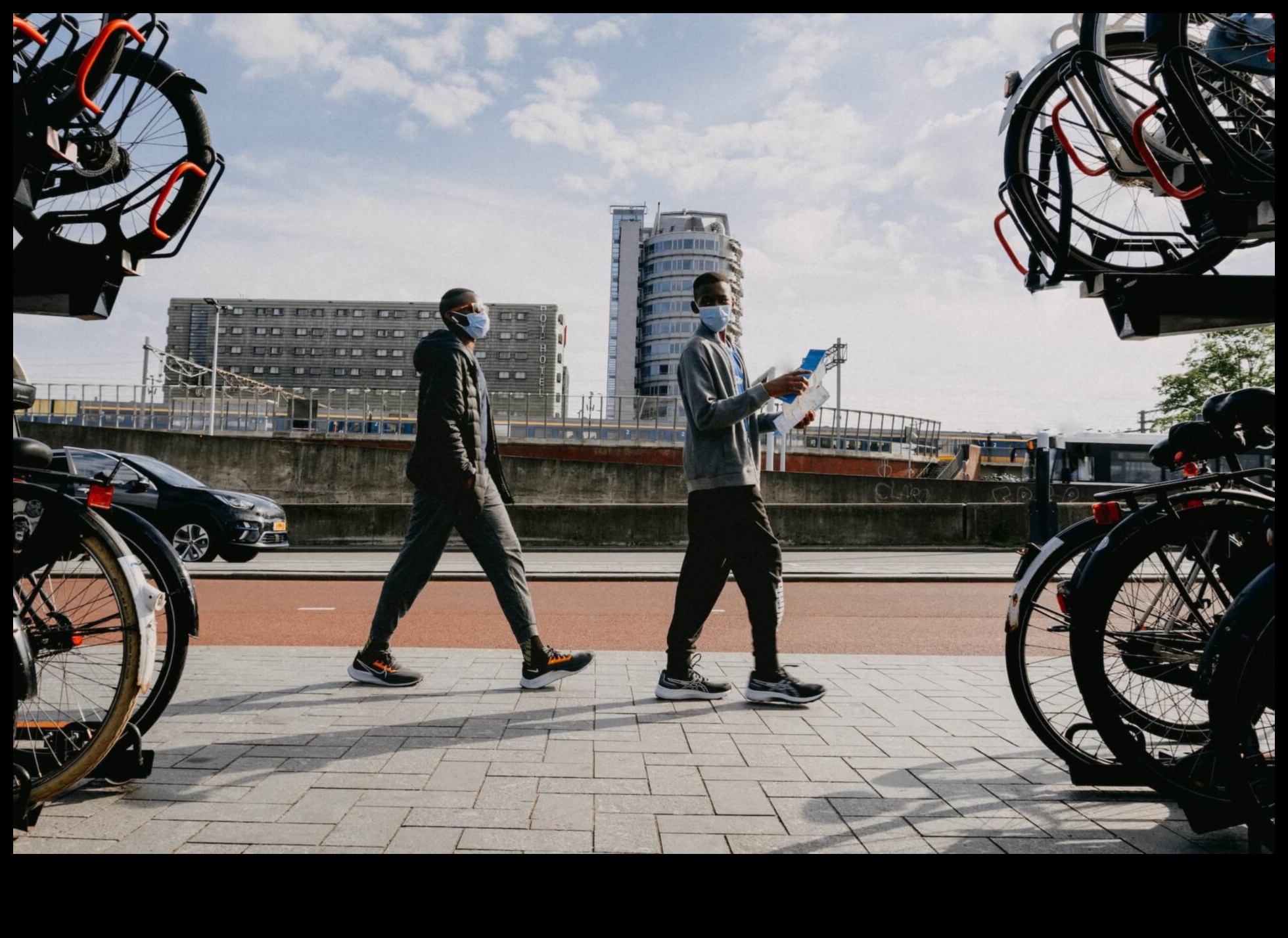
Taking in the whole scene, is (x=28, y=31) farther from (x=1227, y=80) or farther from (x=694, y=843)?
(x=1227, y=80)

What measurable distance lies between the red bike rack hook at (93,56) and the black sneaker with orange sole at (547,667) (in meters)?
3.17

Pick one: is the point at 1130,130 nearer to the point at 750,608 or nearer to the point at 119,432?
the point at 750,608

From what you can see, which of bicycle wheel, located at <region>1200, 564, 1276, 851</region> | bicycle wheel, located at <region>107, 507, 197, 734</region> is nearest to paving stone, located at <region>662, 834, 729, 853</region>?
bicycle wheel, located at <region>1200, 564, 1276, 851</region>

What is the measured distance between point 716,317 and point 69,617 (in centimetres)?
325

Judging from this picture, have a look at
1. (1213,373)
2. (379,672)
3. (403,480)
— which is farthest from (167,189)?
(1213,373)

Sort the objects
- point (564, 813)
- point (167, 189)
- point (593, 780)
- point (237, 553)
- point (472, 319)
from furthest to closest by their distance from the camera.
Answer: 1. point (237, 553)
2. point (472, 319)
3. point (167, 189)
4. point (593, 780)
5. point (564, 813)

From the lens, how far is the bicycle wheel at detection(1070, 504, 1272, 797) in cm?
291

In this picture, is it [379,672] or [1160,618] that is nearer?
[1160,618]

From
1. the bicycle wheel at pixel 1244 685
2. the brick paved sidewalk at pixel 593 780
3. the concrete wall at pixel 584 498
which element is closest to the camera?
the bicycle wheel at pixel 1244 685

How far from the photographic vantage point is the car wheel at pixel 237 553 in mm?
14000

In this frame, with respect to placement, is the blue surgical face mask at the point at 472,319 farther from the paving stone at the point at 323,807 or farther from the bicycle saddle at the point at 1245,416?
the bicycle saddle at the point at 1245,416

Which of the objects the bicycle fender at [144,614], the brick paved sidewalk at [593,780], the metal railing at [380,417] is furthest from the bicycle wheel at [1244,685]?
the metal railing at [380,417]

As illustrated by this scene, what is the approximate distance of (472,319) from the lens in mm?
5406

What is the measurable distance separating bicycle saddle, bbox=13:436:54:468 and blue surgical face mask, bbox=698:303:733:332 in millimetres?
3099
